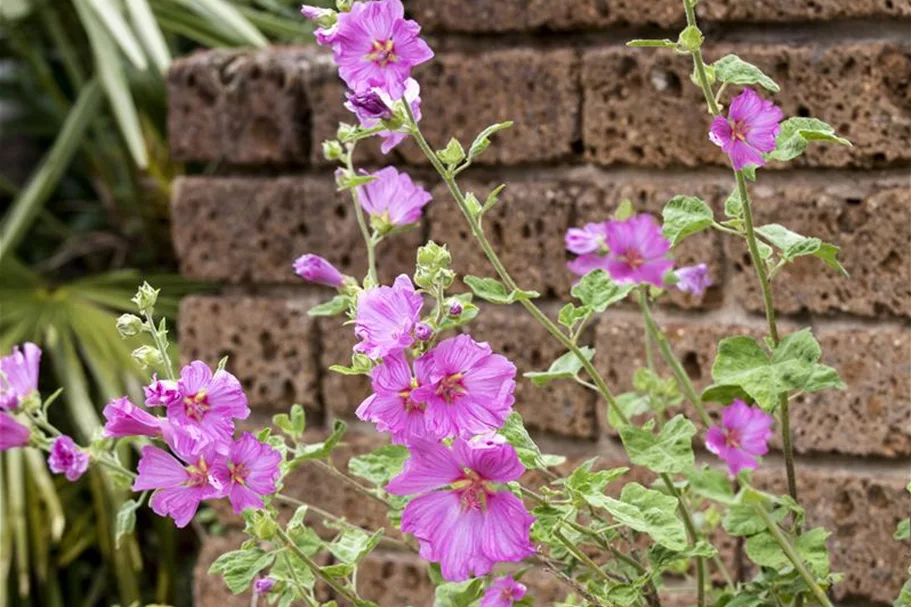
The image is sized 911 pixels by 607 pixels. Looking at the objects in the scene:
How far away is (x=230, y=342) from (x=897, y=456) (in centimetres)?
71

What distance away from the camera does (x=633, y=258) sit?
122cm

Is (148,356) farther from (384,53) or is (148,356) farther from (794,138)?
(794,138)

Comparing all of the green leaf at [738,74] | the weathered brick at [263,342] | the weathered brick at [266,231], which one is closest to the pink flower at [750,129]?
the green leaf at [738,74]

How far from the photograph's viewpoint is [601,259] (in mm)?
1258

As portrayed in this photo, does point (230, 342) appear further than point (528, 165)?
Yes

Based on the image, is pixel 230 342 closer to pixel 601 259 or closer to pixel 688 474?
pixel 601 259

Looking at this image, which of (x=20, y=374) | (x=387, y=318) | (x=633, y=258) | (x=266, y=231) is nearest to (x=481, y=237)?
(x=387, y=318)

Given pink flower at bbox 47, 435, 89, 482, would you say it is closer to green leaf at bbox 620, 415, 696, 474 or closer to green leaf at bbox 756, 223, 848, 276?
green leaf at bbox 620, 415, 696, 474

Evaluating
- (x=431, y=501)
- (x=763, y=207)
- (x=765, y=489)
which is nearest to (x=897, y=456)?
(x=765, y=489)

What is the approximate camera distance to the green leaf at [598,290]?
1.07 metres

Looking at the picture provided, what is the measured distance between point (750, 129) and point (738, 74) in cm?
4

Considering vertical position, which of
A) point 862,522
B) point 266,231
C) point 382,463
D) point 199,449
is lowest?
point 862,522

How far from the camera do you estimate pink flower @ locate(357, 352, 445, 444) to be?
0.88 metres

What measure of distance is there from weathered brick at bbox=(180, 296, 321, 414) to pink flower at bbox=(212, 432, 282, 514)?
67 cm
